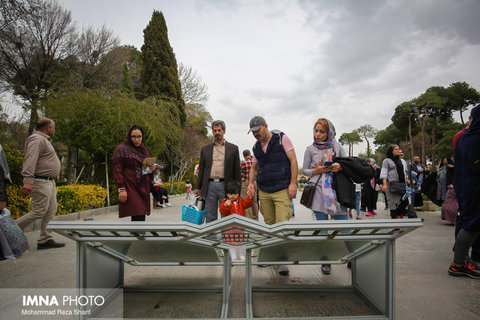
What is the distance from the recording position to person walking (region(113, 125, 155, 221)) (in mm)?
3568

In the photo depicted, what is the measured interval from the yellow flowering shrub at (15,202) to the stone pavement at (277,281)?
1590 millimetres

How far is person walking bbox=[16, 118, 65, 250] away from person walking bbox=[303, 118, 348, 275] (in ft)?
11.9

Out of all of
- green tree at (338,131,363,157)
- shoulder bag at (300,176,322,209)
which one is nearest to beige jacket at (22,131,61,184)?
shoulder bag at (300,176,322,209)

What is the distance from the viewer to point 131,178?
3633 millimetres

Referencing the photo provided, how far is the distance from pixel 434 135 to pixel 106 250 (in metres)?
52.9

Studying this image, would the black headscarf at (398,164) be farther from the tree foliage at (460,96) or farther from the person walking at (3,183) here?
the tree foliage at (460,96)

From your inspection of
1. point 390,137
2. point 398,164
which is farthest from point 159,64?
point 390,137

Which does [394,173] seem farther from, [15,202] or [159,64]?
Answer: [159,64]

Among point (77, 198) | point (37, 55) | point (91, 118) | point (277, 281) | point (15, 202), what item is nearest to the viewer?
point (277, 281)

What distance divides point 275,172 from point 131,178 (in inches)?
72.9

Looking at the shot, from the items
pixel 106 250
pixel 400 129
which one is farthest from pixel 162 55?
pixel 400 129

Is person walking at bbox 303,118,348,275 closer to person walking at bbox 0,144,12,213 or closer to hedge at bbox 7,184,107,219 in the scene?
person walking at bbox 0,144,12,213

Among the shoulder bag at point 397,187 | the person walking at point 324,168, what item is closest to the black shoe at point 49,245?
the person walking at point 324,168

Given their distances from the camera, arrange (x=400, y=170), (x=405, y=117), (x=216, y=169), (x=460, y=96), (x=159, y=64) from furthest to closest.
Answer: (x=405, y=117) < (x=460, y=96) < (x=159, y=64) < (x=400, y=170) < (x=216, y=169)
